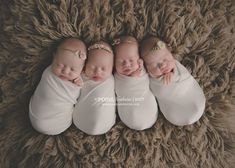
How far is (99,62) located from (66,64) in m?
0.07

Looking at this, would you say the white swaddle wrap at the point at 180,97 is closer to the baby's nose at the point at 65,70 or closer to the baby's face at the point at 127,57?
the baby's face at the point at 127,57

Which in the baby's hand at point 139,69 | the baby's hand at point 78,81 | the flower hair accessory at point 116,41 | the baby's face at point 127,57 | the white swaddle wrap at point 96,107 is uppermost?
the flower hair accessory at point 116,41

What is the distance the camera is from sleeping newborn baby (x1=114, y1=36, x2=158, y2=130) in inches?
33.1

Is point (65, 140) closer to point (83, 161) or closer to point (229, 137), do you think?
point (83, 161)

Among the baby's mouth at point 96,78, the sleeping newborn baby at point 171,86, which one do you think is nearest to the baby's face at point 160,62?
the sleeping newborn baby at point 171,86

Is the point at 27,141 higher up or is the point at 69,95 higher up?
the point at 69,95

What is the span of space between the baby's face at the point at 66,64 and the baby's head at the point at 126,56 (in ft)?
0.26

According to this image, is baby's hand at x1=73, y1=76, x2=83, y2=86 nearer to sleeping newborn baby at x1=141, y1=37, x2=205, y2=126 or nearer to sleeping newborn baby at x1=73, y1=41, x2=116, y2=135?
sleeping newborn baby at x1=73, y1=41, x2=116, y2=135

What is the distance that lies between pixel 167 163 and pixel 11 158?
36 cm

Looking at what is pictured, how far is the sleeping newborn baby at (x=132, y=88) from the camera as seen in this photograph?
840 millimetres

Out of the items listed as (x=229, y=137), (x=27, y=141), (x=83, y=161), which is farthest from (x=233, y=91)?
(x=27, y=141)

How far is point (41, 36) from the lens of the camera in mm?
847

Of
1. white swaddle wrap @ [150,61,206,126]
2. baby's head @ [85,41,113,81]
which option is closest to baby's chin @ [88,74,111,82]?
baby's head @ [85,41,113,81]

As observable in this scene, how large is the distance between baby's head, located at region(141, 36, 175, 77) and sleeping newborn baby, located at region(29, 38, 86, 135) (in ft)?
0.44
